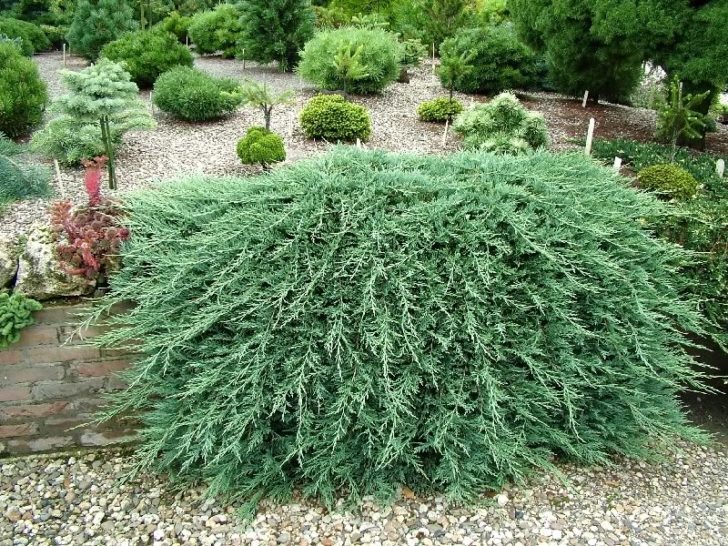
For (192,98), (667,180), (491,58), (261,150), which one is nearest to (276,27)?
(491,58)

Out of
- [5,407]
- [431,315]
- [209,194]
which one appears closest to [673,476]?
[431,315]

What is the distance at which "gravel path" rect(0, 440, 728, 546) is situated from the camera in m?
2.76

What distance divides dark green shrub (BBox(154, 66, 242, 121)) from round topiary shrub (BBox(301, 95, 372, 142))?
112 centimetres

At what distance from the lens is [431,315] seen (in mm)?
2850

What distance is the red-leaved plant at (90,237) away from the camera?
128 inches

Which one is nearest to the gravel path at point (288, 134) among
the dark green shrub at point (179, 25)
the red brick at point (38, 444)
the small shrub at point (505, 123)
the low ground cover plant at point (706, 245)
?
the small shrub at point (505, 123)

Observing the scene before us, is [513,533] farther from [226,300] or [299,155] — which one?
[299,155]

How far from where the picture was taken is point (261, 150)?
6359mm

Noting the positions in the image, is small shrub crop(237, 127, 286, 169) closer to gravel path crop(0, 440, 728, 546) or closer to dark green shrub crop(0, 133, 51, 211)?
dark green shrub crop(0, 133, 51, 211)

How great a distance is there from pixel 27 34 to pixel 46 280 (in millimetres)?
15249

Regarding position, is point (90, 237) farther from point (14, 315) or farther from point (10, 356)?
point (10, 356)

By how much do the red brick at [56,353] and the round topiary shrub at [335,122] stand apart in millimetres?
4973

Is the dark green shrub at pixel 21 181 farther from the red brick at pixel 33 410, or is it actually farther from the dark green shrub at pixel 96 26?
the dark green shrub at pixel 96 26

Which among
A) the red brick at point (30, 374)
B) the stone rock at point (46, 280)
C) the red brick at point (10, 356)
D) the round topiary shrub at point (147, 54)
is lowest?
the red brick at point (30, 374)
